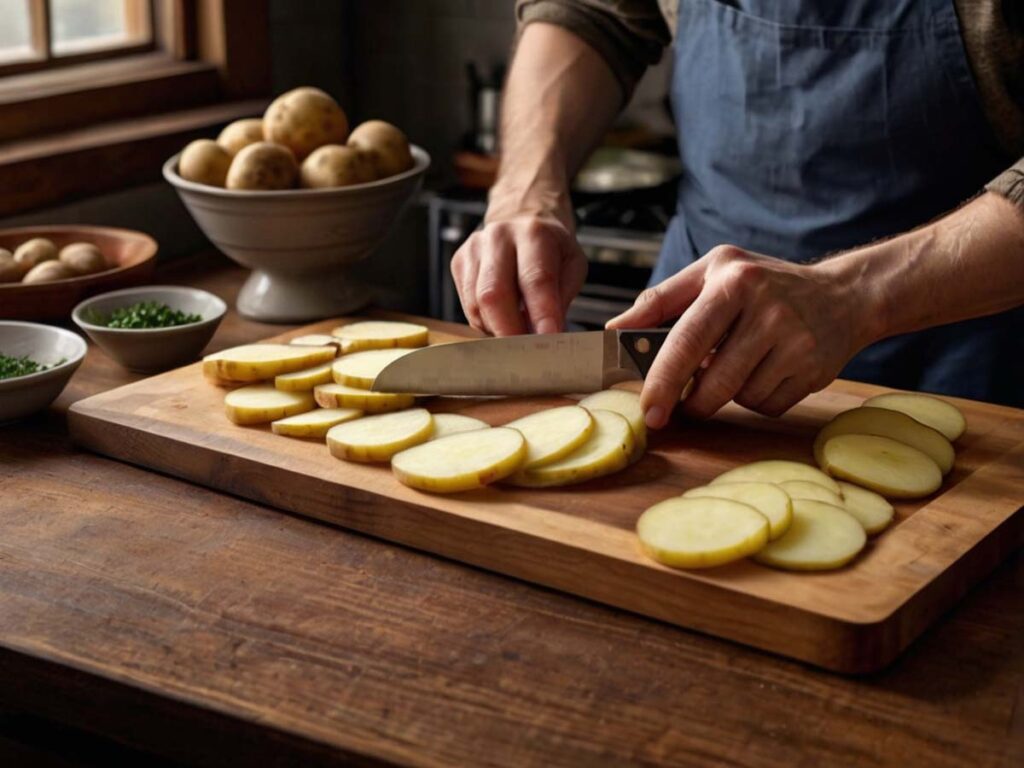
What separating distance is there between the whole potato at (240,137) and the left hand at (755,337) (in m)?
0.94

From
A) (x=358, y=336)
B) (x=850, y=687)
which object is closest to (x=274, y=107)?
(x=358, y=336)

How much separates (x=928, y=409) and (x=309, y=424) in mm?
771

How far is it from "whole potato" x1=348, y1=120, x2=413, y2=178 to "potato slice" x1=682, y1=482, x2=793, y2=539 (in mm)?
956

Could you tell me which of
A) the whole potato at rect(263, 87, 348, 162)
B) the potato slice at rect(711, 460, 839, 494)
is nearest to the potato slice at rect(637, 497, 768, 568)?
the potato slice at rect(711, 460, 839, 494)

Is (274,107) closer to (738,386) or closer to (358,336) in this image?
(358,336)

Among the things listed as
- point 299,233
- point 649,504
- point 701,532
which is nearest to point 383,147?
point 299,233

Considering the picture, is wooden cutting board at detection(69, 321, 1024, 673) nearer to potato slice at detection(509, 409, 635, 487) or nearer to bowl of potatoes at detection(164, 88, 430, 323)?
potato slice at detection(509, 409, 635, 487)

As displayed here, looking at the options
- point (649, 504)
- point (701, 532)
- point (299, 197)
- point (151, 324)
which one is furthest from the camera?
point (299, 197)

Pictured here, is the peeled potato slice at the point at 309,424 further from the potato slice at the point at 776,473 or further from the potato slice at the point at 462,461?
the potato slice at the point at 776,473

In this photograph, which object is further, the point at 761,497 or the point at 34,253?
the point at 34,253

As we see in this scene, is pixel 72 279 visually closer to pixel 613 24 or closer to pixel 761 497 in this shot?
pixel 613 24

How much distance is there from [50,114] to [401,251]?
4.60 feet

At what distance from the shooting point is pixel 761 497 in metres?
1.36

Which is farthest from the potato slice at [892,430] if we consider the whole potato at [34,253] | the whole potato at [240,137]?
the whole potato at [34,253]
